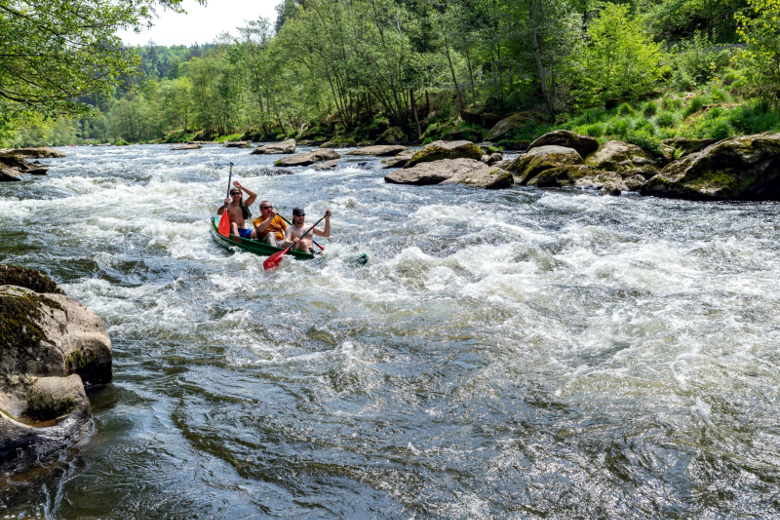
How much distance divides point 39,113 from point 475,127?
21.8 meters

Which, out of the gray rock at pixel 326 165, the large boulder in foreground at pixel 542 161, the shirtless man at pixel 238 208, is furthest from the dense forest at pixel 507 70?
the gray rock at pixel 326 165

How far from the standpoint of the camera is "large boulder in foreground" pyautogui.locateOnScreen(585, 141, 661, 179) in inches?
559

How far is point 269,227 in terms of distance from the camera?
995 centimetres

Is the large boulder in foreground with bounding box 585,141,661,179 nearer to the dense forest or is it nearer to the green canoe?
the dense forest

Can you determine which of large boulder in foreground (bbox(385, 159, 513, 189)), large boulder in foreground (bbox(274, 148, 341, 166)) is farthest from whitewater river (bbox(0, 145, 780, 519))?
large boulder in foreground (bbox(274, 148, 341, 166))

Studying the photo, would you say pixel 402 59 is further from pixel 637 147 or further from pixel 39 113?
pixel 39 113

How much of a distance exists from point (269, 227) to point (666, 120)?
13985 mm

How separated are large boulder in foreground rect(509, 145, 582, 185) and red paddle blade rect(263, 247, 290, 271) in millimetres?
9506

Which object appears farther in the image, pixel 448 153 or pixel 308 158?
pixel 308 158

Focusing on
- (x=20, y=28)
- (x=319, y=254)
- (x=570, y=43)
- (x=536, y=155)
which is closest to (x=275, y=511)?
(x=319, y=254)

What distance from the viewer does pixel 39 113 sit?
10391 millimetres

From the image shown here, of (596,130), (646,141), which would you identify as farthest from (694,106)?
(596,130)

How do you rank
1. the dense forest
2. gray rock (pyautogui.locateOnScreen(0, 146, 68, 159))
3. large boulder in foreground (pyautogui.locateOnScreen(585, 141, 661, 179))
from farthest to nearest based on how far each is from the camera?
gray rock (pyautogui.locateOnScreen(0, 146, 68, 159)), the dense forest, large boulder in foreground (pyautogui.locateOnScreen(585, 141, 661, 179))

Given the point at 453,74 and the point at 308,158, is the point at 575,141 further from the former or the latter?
the point at 453,74
